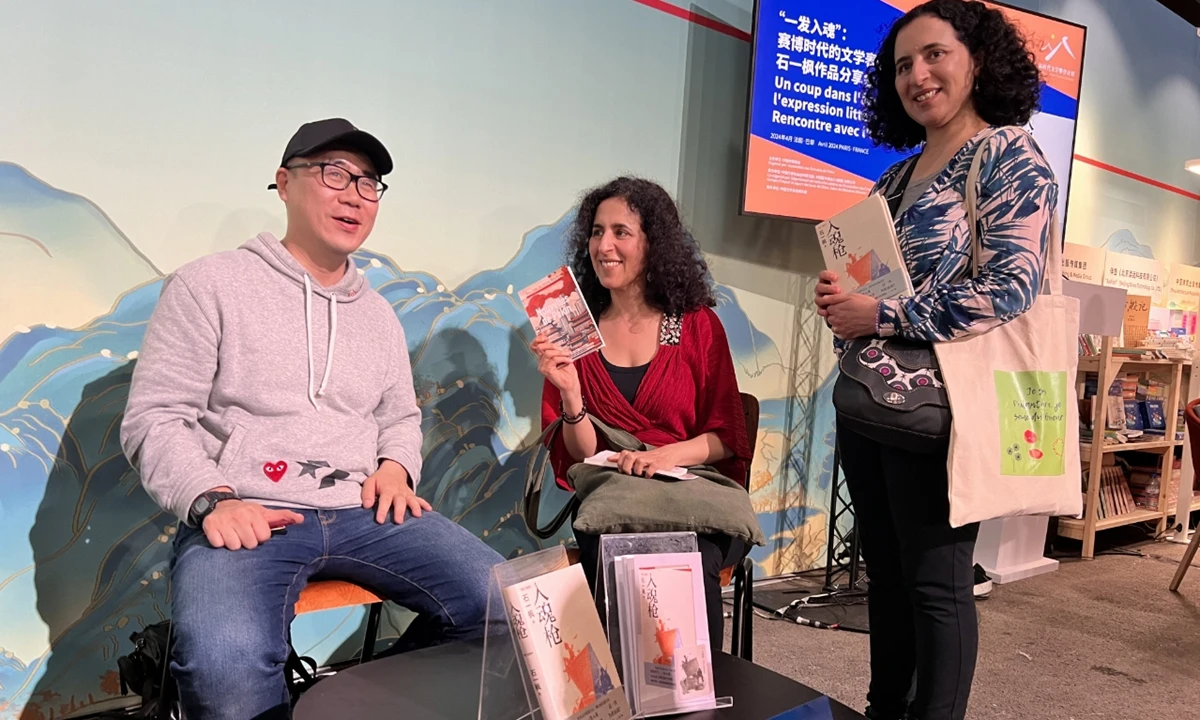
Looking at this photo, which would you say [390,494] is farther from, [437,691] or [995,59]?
[995,59]

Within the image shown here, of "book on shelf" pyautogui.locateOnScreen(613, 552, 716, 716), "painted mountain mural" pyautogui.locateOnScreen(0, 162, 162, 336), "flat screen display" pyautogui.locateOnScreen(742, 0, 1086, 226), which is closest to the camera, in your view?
"book on shelf" pyautogui.locateOnScreen(613, 552, 716, 716)

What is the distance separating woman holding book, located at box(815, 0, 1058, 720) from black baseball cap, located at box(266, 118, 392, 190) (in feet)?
3.38

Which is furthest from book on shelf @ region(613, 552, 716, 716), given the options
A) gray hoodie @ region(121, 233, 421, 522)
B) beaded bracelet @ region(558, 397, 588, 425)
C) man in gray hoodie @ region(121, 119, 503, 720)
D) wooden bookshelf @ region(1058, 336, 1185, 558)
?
wooden bookshelf @ region(1058, 336, 1185, 558)

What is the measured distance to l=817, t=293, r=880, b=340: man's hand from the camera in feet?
5.05

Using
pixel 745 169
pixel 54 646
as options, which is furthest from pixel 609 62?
pixel 54 646

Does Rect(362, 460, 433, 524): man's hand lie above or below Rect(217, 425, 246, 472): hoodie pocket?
below

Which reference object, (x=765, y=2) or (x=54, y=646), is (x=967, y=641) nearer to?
(x=54, y=646)

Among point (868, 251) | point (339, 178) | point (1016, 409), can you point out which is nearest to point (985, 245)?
point (868, 251)

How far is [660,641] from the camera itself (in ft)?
3.88

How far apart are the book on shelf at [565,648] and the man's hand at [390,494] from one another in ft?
2.27

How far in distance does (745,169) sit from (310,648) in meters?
2.25

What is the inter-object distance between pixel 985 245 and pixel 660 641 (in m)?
0.93

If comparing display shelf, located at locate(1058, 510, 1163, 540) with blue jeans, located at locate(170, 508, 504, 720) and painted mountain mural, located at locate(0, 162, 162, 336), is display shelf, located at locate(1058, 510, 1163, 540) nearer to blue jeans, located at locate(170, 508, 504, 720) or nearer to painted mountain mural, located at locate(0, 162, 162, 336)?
blue jeans, located at locate(170, 508, 504, 720)

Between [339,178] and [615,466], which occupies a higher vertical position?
[339,178]
